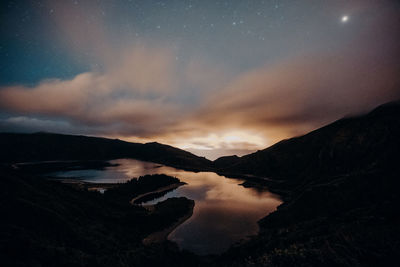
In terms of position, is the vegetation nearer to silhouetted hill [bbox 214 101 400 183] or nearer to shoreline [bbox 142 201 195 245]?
shoreline [bbox 142 201 195 245]

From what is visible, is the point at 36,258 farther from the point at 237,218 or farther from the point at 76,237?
the point at 237,218

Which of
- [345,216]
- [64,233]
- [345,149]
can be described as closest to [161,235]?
[64,233]

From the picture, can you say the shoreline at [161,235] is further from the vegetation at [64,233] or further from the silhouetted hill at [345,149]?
the silhouetted hill at [345,149]

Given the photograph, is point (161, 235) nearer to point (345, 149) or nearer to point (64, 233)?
point (64, 233)

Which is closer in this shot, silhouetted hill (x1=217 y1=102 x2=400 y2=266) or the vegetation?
the vegetation

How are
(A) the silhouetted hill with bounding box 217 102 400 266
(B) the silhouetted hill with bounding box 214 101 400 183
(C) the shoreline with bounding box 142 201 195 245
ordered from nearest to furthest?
(A) the silhouetted hill with bounding box 217 102 400 266 → (C) the shoreline with bounding box 142 201 195 245 → (B) the silhouetted hill with bounding box 214 101 400 183

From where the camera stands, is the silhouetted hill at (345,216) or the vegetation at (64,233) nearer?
the vegetation at (64,233)

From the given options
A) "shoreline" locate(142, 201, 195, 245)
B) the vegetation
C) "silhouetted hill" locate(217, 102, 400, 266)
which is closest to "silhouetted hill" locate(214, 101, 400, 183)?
"silhouetted hill" locate(217, 102, 400, 266)

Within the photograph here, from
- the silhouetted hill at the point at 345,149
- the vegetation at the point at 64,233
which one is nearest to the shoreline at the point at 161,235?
the vegetation at the point at 64,233
